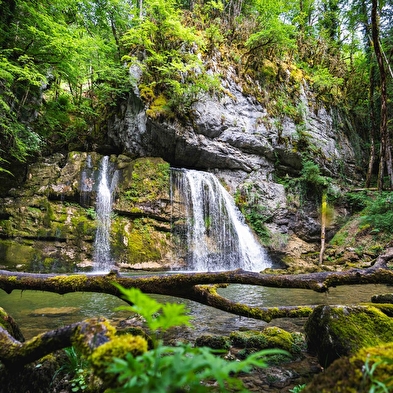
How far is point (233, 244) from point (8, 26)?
13.1m

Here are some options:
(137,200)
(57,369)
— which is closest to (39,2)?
(137,200)

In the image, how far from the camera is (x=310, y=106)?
60.9 feet

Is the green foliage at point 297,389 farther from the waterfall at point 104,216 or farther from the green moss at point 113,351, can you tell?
the waterfall at point 104,216

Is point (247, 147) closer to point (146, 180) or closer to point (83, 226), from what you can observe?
point (146, 180)

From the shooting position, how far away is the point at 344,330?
Result: 2814 millimetres

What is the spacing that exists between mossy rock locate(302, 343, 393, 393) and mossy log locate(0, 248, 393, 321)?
196cm

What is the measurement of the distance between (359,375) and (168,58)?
1685 centimetres

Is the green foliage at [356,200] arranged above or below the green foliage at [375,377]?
above

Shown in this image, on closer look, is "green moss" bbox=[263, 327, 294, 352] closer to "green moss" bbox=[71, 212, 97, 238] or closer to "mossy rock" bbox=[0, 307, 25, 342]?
"mossy rock" bbox=[0, 307, 25, 342]

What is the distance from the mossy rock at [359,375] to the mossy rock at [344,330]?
6.35 ft

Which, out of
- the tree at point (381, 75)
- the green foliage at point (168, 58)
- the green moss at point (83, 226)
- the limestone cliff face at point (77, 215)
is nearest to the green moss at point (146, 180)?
the limestone cliff face at point (77, 215)

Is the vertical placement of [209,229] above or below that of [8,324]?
above

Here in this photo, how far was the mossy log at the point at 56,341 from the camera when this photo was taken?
119 cm

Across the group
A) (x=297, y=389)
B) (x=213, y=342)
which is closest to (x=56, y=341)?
(x=297, y=389)
